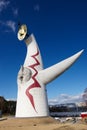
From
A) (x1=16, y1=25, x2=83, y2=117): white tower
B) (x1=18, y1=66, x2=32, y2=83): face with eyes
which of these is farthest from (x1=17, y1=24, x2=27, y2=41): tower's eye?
(x1=18, y1=66, x2=32, y2=83): face with eyes

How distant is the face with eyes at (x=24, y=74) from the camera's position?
31.0 metres

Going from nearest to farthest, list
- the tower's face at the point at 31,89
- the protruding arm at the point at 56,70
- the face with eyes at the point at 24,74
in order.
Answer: the tower's face at the point at 31,89 < the protruding arm at the point at 56,70 < the face with eyes at the point at 24,74

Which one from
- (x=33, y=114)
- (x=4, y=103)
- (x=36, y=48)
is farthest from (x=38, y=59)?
(x=4, y=103)

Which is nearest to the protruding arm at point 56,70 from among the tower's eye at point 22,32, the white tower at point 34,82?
the white tower at point 34,82

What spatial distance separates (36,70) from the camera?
3131cm

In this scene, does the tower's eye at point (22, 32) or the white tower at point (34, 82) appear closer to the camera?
the white tower at point (34, 82)

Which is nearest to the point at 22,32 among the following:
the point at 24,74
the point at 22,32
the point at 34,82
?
the point at 22,32

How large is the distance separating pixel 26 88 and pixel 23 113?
10.1 ft

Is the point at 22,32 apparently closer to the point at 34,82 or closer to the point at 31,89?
the point at 34,82

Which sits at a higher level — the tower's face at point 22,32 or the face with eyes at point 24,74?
the tower's face at point 22,32

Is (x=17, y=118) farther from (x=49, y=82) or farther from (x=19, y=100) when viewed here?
(x=49, y=82)

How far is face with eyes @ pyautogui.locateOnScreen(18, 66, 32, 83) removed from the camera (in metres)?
31.0

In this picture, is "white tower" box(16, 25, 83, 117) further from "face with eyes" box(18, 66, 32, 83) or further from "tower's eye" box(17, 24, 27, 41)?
"tower's eye" box(17, 24, 27, 41)

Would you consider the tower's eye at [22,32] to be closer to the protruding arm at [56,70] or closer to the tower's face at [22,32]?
the tower's face at [22,32]
